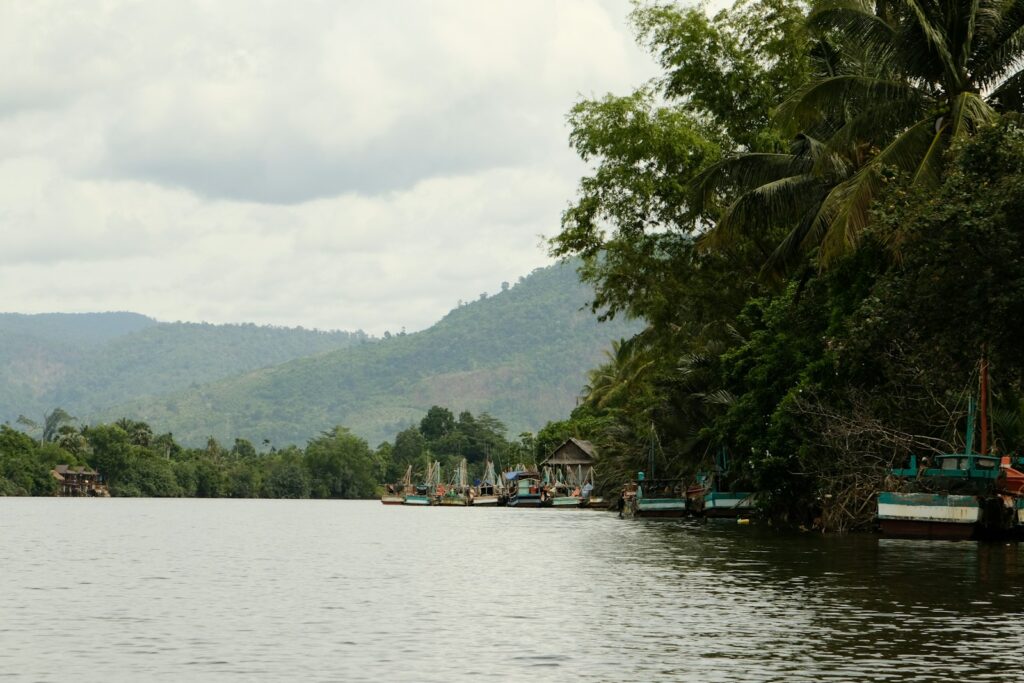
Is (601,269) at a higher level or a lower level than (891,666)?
higher

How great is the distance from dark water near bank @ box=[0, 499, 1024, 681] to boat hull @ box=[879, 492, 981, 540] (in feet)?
2.75

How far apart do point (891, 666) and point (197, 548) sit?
3356cm

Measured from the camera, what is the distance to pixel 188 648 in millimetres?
17688

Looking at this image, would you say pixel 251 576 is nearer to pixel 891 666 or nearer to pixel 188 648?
pixel 188 648

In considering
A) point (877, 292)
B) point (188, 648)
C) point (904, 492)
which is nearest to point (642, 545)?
point (904, 492)

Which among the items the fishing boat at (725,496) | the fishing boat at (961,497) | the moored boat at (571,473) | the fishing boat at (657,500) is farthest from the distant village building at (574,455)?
the fishing boat at (961,497)

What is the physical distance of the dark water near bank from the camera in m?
15.8

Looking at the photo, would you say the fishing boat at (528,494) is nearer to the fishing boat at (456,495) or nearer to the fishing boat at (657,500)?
the fishing boat at (456,495)

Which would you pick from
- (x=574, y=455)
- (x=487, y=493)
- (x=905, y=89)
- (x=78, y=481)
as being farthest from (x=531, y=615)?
(x=78, y=481)

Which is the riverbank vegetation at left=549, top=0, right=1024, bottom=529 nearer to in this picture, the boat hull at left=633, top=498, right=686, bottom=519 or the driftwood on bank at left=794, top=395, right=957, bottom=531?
the driftwood on bank at left=794, top=395, right=957, bottom=531

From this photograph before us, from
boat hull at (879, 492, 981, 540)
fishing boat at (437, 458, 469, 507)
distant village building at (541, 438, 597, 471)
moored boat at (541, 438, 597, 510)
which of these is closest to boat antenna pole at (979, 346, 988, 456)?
boat hull at (879, 492, 981, 540)

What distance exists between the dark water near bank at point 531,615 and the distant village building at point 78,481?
151 m

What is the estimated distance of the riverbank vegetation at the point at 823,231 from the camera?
3030 centimetres

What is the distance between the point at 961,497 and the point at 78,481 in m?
167
